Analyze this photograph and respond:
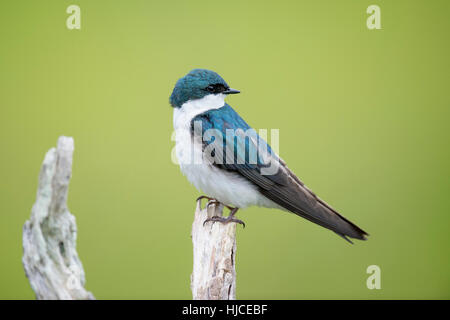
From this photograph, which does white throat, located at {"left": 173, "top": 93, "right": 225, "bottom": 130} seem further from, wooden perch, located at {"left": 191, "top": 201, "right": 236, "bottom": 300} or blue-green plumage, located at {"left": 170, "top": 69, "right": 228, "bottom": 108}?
wooden perch, located at {"left": 191, "top": 201, "right": 236, "bottom": 300}

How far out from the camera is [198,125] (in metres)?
2.82

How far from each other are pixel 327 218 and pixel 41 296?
4.90ft

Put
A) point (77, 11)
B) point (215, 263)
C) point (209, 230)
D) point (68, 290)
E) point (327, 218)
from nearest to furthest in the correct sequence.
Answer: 1. point (68, 290)
2. point (215, 263)
3. point (209, 230)
4. point (327, 218)
5. point (77, 11)

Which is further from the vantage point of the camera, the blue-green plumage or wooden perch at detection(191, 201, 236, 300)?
the blue-green plumage

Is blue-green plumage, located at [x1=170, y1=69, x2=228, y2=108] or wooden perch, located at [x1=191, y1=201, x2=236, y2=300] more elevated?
blue-green plumage, located at [x1=170, y1=69, x2=228, y2=108]

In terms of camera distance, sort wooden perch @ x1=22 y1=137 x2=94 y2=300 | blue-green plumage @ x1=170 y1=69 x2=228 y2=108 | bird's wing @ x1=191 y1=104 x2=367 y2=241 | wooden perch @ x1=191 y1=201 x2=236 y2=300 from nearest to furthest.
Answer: wooden perch @ x1=22 y1=137 x2=94 y2=300 < wooden perch @ x1=191 y1=201 x2=236 y2=300 < bird's wing @ x1=191 y1=104 x2=367 y2=241 < blue-green plumage @ x1=170 y1=69 x2=228 y2=108

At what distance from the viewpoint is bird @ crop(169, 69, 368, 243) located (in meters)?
2.79

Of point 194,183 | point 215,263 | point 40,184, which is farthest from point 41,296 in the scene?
point 194,183

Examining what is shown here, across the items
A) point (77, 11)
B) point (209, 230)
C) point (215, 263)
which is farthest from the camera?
point (77, 11)

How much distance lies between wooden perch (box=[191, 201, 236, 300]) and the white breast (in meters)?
0.29

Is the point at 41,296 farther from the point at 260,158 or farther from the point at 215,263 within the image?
the point at 260,158

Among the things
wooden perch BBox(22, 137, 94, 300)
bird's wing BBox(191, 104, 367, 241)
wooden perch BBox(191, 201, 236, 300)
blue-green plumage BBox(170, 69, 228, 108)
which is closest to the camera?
wooden perch BBox(22, 137, 94, 300)

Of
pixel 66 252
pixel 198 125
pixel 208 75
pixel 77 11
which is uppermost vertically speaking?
pixel 77 11

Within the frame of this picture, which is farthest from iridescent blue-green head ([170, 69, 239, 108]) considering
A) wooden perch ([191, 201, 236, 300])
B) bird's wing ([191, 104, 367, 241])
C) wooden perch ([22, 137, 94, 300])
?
wooden perch ([22, 137, 94, 300])
